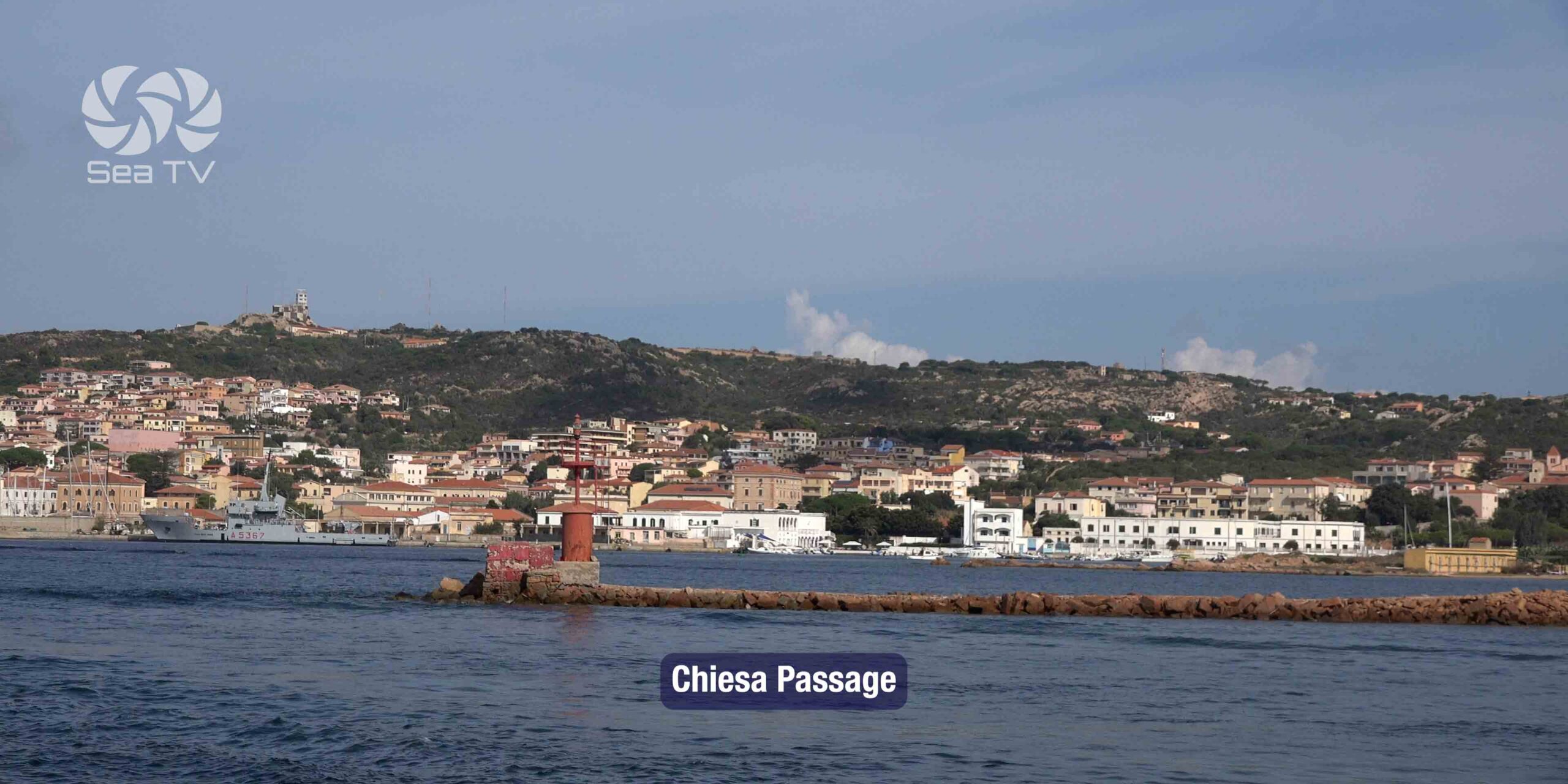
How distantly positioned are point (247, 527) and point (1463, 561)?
57105 millimetres

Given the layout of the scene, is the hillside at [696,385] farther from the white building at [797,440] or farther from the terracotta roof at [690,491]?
the terracotta roof at [690,491]

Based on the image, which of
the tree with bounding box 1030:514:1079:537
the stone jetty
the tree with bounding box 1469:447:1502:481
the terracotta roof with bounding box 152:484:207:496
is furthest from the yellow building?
the terracotta roof with bounding box 152:484:207:496

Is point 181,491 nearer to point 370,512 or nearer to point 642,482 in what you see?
point 370,512

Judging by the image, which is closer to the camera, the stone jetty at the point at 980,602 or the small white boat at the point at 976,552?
the stone jetty at the point at 980,602

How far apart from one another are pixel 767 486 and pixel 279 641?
268 feet

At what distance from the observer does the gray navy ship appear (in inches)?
3332

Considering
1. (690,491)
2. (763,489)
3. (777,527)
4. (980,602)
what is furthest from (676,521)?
(980,602)

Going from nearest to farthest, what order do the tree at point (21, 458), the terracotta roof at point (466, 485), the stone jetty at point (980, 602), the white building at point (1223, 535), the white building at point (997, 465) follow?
the stone jetty at point (980, 602) → the white building at point (1223, 535) → the terracotta roof at point (466, 485) → the tree at point (21, 458) → the white building at point (997, 465)

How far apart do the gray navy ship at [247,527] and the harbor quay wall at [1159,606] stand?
60297mm

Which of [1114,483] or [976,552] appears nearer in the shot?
[976,552]

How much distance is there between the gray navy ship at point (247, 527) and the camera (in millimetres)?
84625

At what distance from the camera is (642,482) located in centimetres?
11438

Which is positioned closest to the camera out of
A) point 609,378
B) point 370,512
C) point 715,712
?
point 715,712

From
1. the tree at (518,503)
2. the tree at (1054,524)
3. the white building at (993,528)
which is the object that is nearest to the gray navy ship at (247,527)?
the tree at (518,503)
